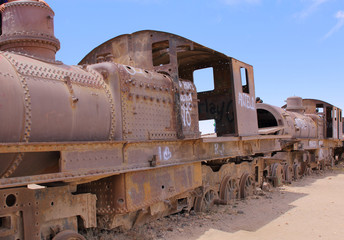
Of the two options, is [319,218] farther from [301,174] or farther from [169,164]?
[301,174]

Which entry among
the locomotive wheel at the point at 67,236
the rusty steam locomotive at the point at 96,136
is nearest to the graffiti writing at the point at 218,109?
the rusty steam locomotive at the point at 96,136

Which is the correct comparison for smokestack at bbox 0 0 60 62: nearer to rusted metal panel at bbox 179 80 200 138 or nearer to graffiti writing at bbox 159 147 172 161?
graffiti writing at bbox 159 147 172 161

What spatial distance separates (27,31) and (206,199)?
5.27 m

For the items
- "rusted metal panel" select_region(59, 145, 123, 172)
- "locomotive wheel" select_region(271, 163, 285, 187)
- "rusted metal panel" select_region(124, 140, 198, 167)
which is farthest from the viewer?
"locomotive wheel" select_region(271, 163, 285, 187)

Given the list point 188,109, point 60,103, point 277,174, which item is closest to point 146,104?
point 188,109

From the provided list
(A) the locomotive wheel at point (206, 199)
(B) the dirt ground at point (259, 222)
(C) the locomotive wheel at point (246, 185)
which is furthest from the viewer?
(C) the locomotive wheel at point (246, 185)

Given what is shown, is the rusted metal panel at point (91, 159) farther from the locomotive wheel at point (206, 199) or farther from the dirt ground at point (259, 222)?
the locomotive wheel at point (206, 199)

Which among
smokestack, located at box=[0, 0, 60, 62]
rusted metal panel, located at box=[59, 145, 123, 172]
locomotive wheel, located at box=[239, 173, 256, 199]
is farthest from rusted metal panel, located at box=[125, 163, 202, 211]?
locomotive wheel, located at box=[239, 173, 256, 199]

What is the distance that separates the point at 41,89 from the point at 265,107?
10.5 meters

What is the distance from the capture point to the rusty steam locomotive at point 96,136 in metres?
3.88

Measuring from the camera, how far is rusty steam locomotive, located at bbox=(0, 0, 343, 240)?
12.7ft

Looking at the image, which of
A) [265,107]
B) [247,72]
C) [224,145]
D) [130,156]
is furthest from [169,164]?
[265,107]

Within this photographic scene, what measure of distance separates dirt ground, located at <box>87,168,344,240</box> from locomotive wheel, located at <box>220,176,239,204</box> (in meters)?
0.22

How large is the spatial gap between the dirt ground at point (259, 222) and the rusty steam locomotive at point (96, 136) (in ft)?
0.85
